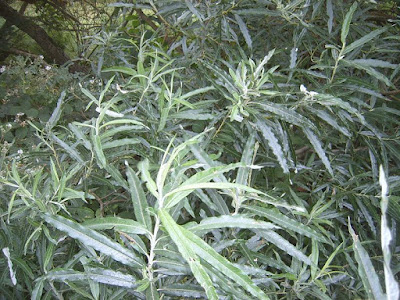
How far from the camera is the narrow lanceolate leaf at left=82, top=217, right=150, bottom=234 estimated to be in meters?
0.76

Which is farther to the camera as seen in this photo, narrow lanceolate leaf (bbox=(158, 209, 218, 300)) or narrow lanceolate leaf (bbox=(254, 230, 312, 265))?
narrow lanceolate leaf (bbox=(254, 230, 312, 265))

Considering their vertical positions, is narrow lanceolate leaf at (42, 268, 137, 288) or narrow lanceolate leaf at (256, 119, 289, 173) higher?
narrow lanceolate leaf at (256, 119, 289, 173)

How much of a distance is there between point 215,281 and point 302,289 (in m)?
0.37

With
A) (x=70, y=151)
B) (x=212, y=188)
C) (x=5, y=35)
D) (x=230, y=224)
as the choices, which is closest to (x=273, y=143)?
(x=212, y=188)

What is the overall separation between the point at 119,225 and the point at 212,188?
0.27 meters

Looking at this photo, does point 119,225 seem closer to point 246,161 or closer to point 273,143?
point 246,161

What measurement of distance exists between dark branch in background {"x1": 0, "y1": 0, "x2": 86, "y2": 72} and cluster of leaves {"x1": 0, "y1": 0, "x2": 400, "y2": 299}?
2.48 metres

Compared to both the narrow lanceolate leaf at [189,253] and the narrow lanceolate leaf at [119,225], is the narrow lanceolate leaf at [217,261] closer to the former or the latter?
the narrow lanceolate leaf at [189,253]

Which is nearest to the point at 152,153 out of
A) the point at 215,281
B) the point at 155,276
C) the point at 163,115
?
the point at 163,115

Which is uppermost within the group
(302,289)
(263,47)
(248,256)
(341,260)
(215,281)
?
(263,47)

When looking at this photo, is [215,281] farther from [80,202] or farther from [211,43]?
[211,43]

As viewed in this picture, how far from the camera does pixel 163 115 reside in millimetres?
1106

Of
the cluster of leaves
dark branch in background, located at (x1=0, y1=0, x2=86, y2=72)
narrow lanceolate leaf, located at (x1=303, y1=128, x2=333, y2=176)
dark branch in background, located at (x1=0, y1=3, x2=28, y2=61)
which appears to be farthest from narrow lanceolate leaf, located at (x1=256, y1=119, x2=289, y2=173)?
dark branch in background, located at (x1=0, y1=3, x2=28, y2=61)

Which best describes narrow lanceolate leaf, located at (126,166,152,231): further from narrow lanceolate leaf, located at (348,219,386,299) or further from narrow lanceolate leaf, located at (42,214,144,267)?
narrow lanceolate leaf, located at (348,219,386,299)
